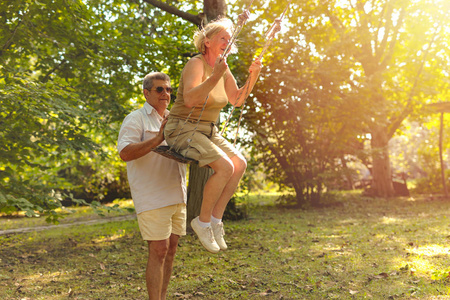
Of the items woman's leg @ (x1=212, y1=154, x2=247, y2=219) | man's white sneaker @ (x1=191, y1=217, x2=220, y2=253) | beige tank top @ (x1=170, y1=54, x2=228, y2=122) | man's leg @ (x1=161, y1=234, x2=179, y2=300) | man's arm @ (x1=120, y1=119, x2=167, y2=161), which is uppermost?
beige tank top @ (x1=170, y1=54, x2=228, y2=122)

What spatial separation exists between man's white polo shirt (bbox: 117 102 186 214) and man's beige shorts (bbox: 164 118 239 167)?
351mm

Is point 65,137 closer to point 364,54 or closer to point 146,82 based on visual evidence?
point 146,82

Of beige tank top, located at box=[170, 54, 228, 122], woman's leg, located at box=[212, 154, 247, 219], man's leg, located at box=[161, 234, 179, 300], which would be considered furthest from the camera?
man's leg, located at box=[161, 234, 179, 300]

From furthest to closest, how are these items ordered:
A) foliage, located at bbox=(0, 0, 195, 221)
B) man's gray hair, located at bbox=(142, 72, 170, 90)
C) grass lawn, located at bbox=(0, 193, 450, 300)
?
foliage, located at bbox=(0, 0, 195, 221), grass lawn, located at bbox=(0, 193, 450, 300), man's gray hair, located at bbox=(142, 72, 170, 90)

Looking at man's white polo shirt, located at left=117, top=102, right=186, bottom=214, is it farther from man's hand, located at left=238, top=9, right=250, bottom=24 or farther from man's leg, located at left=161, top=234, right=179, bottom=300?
man's hand, located at left=238, top=9, right=250, bottom=24

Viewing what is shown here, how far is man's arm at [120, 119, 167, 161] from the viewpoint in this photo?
332cm

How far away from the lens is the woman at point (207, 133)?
3.27m

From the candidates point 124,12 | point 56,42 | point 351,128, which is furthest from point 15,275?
point 351,128

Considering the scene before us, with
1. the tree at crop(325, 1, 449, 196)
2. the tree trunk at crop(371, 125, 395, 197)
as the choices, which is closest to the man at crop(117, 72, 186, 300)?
the tree at crop(325, 1, 449, 196)

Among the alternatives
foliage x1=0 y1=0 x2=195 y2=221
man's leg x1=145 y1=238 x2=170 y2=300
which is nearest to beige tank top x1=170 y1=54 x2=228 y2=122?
man's leg x1=145 y1=238 x2=170 y2=300

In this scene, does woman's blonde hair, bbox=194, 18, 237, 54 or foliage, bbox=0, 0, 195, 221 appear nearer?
woman's blonde hair, bbox=194, 18, 237, 54

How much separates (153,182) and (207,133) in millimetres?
599

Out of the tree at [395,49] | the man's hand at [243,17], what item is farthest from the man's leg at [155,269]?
the tree at [395,49]

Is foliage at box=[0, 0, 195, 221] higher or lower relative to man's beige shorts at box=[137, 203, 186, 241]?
higher
